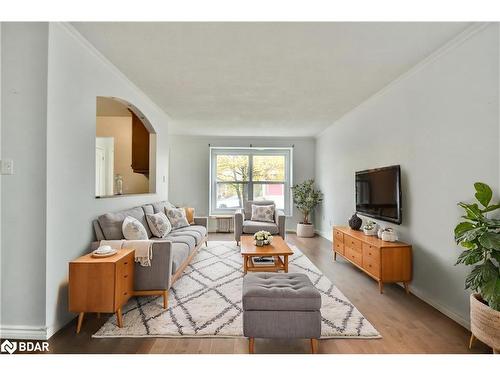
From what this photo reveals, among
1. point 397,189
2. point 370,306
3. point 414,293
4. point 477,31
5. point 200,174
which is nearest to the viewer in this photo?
point 477,31

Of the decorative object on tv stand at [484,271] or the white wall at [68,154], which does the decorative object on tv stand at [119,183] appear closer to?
the white wall at [68,154]

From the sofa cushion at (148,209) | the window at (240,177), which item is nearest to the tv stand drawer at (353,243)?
the sofa cushion at (148,209)

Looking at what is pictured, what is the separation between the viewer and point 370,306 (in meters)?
2.73

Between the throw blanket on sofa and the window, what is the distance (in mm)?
4736

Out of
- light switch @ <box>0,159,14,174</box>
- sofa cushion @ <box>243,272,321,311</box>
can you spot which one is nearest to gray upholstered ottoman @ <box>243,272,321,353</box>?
sofa cushion @ <box>243,272,321,311</box>

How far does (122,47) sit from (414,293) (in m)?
4.00

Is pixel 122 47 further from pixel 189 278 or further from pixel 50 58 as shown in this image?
pixel 189 278

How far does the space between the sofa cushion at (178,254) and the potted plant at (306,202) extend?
374cm

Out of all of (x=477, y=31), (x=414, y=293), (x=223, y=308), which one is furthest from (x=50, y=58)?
(x=414, y=293)

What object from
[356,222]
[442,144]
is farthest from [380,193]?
[442,144]

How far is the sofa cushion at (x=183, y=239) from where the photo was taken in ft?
11.6

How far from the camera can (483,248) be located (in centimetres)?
195

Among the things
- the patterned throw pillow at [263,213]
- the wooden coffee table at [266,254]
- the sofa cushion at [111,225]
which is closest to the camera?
the sofa cushion at [111,225]

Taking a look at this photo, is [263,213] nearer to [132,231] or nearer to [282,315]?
[132,231]
